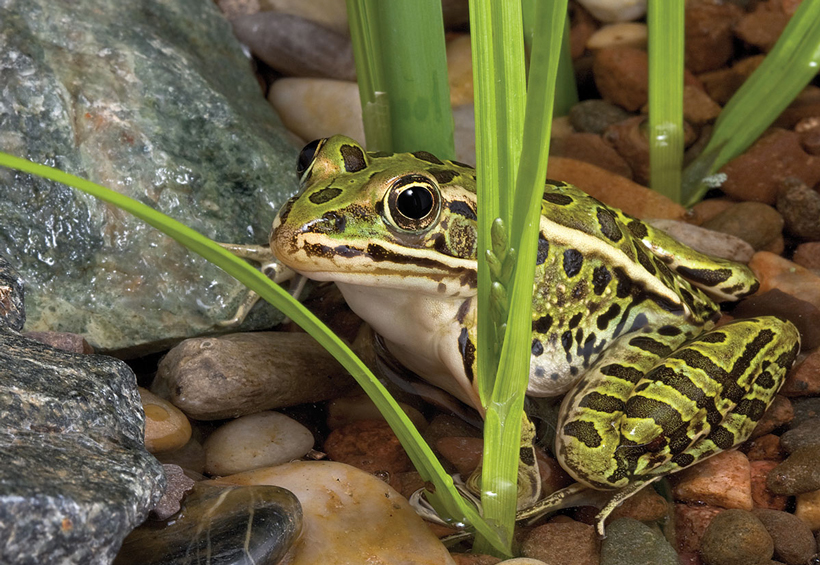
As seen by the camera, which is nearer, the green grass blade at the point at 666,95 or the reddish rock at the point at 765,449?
the reddish rock at the point at 765,449

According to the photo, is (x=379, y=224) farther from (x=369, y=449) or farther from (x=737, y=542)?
(x=737, y=542)

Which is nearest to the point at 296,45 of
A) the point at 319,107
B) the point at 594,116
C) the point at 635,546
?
the point at 319,107

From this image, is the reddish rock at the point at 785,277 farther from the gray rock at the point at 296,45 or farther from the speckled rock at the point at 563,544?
the gray rock at the point at 296,45

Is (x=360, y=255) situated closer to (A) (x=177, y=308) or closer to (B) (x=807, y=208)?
(A) (x=177, y=308)

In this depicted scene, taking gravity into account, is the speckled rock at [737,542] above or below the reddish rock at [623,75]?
below

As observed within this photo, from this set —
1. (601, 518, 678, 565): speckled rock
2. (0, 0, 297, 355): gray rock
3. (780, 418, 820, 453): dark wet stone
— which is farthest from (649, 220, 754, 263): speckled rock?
(0, 0, 297, 355): gray rock

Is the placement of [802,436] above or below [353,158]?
below

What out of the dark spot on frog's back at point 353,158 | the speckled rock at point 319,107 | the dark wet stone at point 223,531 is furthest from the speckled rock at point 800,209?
the dark wet stone at point 223,531
